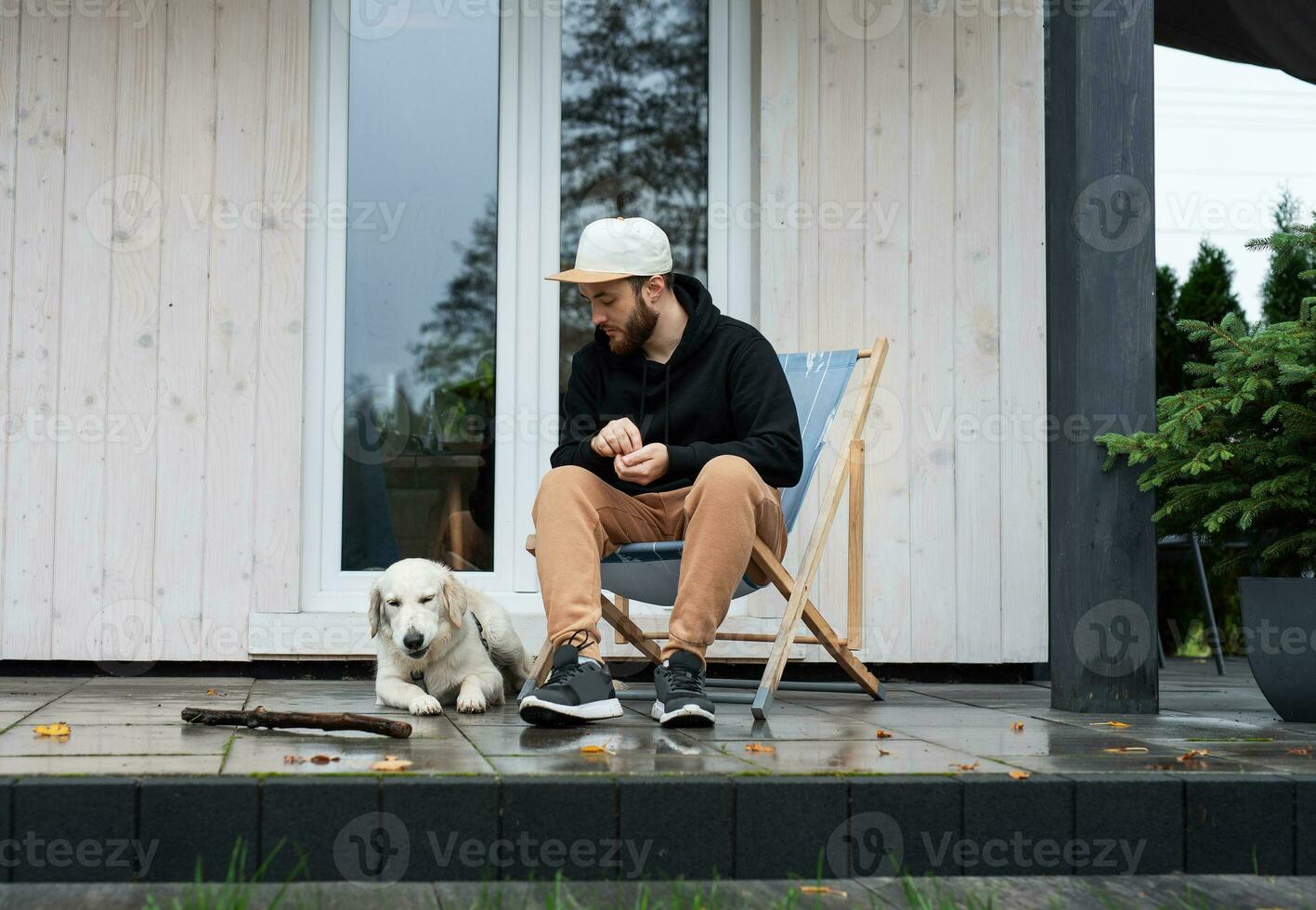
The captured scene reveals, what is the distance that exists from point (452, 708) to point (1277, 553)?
2135 mm

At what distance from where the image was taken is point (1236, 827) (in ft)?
7.38

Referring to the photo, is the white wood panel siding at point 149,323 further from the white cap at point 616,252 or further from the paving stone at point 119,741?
the paving stone at point 119,741

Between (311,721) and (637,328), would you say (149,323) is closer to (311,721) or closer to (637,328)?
(637,328)

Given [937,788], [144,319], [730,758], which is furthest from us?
[144,319]

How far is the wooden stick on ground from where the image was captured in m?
2.62

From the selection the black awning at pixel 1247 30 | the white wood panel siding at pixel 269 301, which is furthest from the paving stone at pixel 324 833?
the black awning at pixel 1247 30

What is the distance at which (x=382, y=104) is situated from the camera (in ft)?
15.7

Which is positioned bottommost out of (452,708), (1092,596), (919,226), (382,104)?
(452,708)

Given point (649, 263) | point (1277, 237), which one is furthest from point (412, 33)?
point (1277, 237)

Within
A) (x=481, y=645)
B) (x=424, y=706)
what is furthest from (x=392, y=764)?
(x=481, y=645)

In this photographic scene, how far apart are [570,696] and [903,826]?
3.17 ft

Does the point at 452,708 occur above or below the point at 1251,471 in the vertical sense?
below

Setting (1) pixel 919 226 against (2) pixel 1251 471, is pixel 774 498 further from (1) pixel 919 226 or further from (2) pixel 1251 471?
(1) pixel 919 226

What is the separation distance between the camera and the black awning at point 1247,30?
18.4 ft
